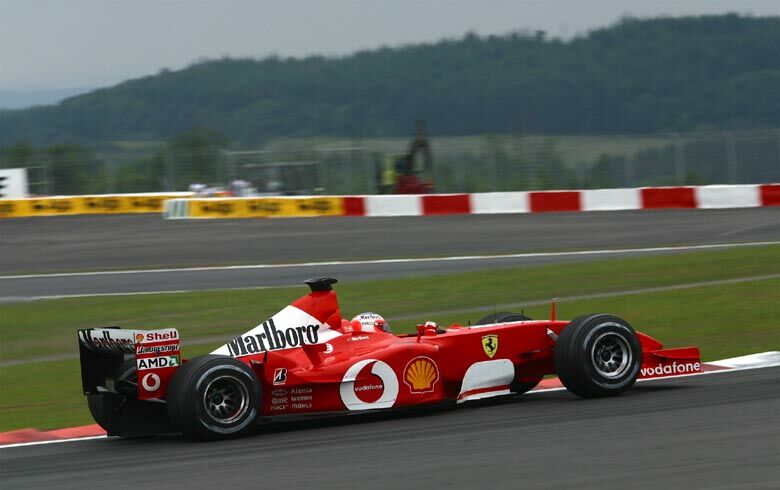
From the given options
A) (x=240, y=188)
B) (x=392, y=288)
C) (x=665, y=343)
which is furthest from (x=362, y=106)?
(x=665, y=343)

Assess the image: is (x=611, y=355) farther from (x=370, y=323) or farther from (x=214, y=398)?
(x=214, y=398)

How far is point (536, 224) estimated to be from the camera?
24219mm

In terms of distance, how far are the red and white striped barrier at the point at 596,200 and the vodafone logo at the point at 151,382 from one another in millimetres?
19036

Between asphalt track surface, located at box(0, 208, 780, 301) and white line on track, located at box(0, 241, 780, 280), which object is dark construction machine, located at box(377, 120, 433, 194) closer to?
asphalt track surface, located at box(0, 208, 780, 301)

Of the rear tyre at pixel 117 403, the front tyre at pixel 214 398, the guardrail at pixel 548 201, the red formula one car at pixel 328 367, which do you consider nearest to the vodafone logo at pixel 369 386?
the red formula one car at pixel 328 367

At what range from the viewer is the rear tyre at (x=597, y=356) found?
845 cm

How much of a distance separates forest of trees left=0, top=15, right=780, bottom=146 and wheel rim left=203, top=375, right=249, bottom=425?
4745cm

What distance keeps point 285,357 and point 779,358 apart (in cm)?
452

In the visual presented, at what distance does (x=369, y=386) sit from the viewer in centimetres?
812

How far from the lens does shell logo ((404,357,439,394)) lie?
8.22 meters

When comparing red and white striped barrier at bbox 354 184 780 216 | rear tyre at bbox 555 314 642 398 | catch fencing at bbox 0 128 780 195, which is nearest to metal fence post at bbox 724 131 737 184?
catch fencing at bbox 0 128 780 195

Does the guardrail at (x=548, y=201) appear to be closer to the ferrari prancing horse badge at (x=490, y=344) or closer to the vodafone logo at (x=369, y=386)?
the ferrari prancing horse badge at (x=490, y=344)

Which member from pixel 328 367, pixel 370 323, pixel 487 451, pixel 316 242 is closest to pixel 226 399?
pixel 328 367

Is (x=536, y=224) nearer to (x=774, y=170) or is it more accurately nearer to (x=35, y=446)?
(x=774, y=170)
